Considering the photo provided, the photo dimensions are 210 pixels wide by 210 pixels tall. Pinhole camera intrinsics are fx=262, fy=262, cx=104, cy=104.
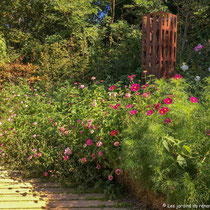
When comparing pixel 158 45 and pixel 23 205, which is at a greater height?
→ pixel 158 45

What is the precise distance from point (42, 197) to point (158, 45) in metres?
3.86

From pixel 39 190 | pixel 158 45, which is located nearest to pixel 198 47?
pixel 158 45

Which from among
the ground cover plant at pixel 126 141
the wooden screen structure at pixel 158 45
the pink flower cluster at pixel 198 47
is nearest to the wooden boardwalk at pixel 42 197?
the ground cover plant at pixel 126 141

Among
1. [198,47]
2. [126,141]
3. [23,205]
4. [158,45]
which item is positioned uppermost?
[198,47]

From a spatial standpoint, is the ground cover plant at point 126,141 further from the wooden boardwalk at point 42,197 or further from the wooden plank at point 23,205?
the wooden plank at point 23,205

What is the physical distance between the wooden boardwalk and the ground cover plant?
5.9 inches

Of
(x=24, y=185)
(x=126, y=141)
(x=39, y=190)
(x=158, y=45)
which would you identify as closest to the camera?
(x=126, y=141)

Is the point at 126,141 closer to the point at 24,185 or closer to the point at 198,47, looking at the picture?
the point at 24,185

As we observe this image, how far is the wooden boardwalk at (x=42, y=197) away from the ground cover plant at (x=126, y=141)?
0.49ft

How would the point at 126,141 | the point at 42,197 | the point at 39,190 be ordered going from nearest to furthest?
the point at 126,141 → the point at 42,197 → the point at 39,190

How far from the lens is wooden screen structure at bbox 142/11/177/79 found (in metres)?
5.23

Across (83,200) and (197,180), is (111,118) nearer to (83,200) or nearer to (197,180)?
(83,200)

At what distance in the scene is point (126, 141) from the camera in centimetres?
222

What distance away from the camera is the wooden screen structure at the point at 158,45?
17.1ft
